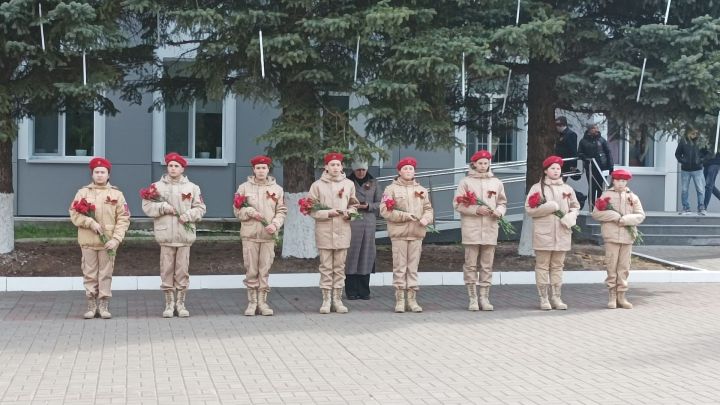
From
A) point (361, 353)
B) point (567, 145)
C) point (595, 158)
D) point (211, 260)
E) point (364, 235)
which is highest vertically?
point (567, 145)

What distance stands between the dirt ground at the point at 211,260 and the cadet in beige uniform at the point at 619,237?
11.3ft

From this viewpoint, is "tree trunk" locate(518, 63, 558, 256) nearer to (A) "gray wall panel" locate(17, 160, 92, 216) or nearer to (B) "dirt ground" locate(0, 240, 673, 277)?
(B) "dirt ground" locate(0, 240, 673, 277)

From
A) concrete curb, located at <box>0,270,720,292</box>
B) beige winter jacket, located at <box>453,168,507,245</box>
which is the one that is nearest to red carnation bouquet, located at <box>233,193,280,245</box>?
beige winter jacket, located at <box>453,168,507,245</box>

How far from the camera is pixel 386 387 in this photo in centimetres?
816

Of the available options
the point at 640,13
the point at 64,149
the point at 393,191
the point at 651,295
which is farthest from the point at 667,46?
the point at 64,149

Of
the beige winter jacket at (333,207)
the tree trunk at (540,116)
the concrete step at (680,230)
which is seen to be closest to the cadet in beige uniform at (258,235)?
the beige winter jacket at (333,207)

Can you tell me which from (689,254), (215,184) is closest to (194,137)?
(215,184)

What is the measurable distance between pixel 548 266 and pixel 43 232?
11.5 m

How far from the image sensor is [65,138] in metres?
23.8

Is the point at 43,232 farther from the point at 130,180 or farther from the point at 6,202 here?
the point at 6,202

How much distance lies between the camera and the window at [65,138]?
77.7 feet

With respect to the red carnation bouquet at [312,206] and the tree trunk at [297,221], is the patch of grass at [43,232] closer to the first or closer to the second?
the tree trunk at [297,221]

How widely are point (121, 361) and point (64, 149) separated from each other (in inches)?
609

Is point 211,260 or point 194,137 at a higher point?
point 194,137
